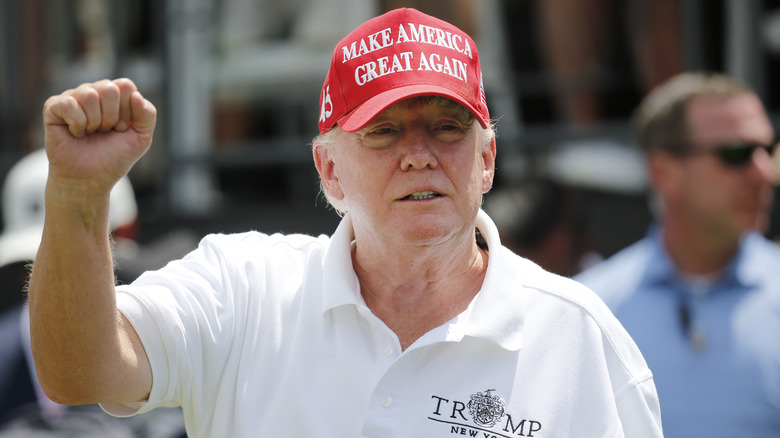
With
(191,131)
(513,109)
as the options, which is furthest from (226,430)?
(191,131)

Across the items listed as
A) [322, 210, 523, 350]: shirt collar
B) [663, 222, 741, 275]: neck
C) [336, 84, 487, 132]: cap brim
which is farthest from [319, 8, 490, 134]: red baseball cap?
[663, 222, 741, 275]: neck

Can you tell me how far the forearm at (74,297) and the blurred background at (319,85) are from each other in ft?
9.89

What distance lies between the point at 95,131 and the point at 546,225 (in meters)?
3.12

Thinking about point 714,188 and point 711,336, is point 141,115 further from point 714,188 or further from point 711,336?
point 714,188

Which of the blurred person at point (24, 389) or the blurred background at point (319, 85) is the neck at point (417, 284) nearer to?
the blurred person at point (24, 389)

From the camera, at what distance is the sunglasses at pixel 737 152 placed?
3875mm

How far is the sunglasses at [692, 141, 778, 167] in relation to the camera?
388 cm

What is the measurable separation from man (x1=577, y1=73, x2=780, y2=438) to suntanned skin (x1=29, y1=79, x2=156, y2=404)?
2.35 m

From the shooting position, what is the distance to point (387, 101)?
80.8 inches

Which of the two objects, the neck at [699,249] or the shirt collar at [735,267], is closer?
the shirt collar at [735,267]

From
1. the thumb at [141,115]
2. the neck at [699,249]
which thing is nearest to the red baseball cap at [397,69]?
the thumb at [141,115]

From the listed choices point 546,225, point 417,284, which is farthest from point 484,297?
point 546,225

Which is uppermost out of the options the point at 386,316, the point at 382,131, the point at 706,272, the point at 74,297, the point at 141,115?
the point at 706,272

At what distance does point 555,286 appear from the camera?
2.16 metres
